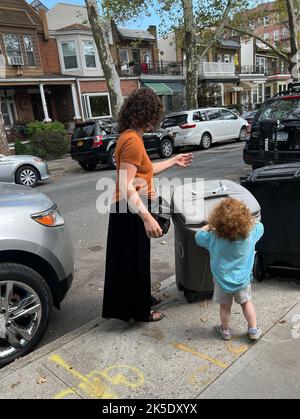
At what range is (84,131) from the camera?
12.7 meters

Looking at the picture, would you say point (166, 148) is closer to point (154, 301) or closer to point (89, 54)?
point (154, 301)

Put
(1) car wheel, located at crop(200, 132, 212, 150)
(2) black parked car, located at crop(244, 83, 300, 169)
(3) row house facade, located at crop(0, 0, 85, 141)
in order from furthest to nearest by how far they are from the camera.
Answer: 1. (3) row house facade, located at crop(0, 0, 85, 141)
2. (1) car wheel, located at crop(200, 132, 212, 150)
3. (2) black parked car, located at crop(244, 83, 300, 169)

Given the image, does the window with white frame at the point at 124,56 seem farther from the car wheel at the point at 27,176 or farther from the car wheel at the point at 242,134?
the car wheel at the point at 27,176

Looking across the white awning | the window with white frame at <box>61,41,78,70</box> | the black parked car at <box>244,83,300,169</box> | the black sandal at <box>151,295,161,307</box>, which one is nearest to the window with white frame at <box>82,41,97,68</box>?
the window with white frame at <box>61,41,78,70</box>

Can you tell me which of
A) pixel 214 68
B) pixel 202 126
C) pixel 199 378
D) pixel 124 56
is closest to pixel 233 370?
pixel 199 378

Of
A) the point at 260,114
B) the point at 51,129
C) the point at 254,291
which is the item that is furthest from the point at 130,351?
the point at 51,129

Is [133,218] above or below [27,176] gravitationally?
above

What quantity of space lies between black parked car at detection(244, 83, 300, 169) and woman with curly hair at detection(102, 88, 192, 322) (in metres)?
3.63

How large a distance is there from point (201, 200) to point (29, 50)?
23.4 m

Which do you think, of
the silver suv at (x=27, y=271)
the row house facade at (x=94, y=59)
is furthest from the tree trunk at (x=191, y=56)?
the silver suv at (x=27, y=271)

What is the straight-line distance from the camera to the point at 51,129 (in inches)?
651

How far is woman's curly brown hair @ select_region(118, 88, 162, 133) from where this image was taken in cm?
→ 267

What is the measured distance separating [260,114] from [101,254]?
3.84 metres

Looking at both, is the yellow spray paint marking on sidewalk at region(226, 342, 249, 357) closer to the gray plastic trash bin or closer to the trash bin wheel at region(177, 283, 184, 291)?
the gray plastic trash bin
